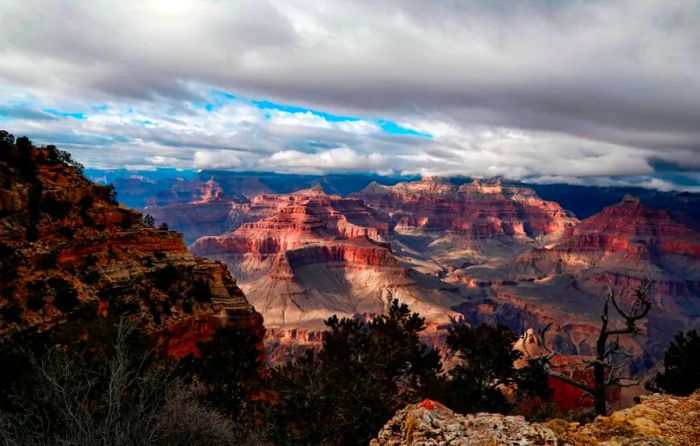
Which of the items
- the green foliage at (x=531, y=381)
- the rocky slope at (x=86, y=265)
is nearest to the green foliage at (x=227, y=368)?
the rocky slope at (x=86, y=265)

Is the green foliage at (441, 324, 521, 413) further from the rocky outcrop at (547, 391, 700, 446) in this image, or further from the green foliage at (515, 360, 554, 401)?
the rocky outcrop at (547, 391, 700, 446)

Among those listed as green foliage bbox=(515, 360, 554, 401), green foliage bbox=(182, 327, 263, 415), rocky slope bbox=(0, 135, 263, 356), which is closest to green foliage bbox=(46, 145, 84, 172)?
rocky slope bbox=(0, 135, 263, 356)

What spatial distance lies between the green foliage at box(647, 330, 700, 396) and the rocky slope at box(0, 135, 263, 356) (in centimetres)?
3189

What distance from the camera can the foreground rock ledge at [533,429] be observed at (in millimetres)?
11008

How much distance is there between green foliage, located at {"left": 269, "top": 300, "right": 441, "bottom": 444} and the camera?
22703 millimetres

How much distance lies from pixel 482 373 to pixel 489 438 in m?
18.2

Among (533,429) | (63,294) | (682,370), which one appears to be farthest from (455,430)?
(63,294)

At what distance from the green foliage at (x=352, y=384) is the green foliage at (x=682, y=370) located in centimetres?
1602

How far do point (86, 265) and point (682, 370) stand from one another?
43.2 metres

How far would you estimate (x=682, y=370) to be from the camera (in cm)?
2891

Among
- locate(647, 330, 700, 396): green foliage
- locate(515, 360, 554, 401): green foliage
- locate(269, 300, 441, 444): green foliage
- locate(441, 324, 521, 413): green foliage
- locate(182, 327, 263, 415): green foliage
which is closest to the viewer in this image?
locate(269, 300, 441, 444): green foliage

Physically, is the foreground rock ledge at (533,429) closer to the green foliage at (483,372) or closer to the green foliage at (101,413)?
the green foliage at (101,413)

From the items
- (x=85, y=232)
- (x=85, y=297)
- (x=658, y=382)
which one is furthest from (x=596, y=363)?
(x=85, y=232)

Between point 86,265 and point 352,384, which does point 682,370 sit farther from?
point 86,265
